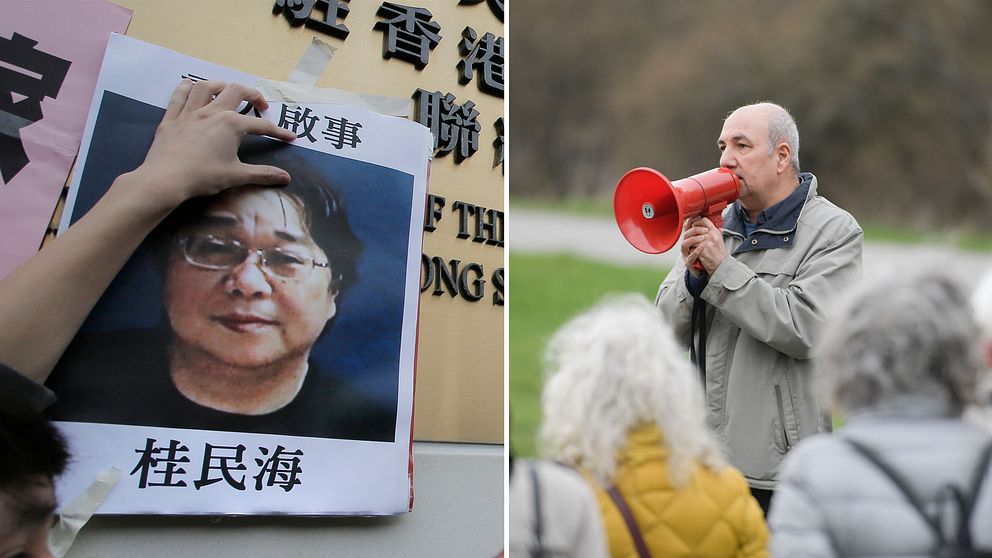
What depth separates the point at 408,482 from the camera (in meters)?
2.46

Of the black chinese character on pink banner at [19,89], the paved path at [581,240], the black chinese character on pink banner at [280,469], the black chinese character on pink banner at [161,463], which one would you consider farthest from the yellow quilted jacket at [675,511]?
the paved path at [581,240]

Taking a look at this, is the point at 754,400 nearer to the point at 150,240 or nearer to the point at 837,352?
the point at 837,352

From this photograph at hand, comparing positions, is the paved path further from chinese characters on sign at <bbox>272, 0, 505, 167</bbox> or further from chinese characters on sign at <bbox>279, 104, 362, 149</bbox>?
chinese characters on sign at <bbox>279, 104, 362, 149</bbox>

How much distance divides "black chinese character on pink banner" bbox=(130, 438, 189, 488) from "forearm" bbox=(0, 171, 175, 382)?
0.28m

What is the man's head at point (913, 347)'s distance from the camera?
1.46 m

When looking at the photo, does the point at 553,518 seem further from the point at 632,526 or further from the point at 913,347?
the point at 913,347

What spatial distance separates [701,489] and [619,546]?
0.20 meters

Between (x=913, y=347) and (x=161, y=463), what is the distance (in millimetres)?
1562

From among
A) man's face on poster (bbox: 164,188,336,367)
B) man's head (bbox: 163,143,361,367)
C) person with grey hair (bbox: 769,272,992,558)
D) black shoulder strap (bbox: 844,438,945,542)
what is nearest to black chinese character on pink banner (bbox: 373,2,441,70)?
man's head (bbox: 163,143,361,367)

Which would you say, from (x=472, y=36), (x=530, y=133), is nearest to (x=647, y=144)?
(x=530, y=133)

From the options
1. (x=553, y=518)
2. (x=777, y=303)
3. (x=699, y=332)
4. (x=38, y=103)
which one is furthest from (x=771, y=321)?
(x=38, y=103)

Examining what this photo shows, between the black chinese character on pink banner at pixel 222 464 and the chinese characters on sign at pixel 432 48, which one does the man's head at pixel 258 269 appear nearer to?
the black chinese character on pink banner at pixel 222 464

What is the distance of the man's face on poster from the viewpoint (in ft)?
7.05

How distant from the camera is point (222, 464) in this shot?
84.1 inches
